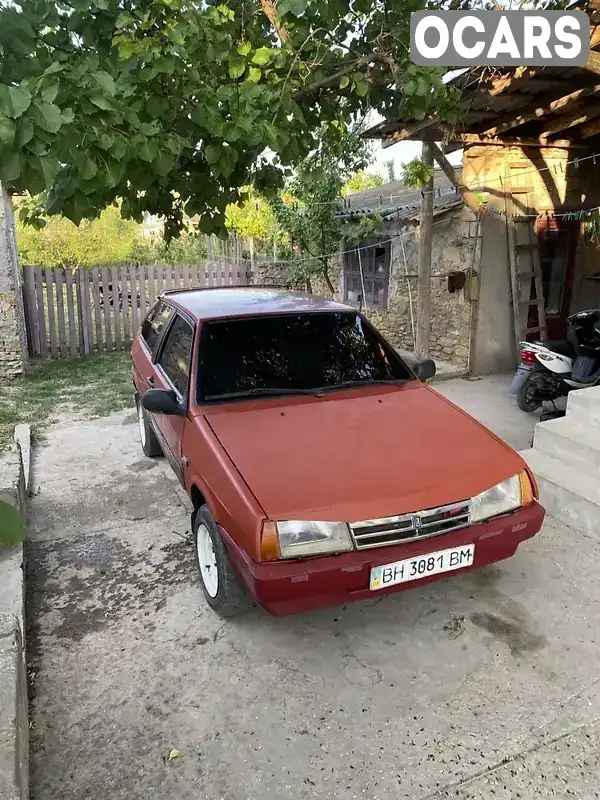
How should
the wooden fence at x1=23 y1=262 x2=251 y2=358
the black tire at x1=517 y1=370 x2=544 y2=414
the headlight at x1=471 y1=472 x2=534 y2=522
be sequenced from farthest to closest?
the wooden fence at x1=23 y1=262 x2=251 y2=358
the black tire at x1=517 y1=370 x2=544 y2=414
the headlight at x1=471 y1=472 x2=534 y2=522

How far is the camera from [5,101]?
1891mm

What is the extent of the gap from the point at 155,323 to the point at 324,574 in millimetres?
3308

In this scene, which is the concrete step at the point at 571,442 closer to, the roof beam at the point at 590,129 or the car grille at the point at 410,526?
the car grille at the point at 410,526

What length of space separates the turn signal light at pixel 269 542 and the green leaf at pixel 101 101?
1759mm

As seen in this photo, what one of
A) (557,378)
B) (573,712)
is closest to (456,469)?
(573,712)

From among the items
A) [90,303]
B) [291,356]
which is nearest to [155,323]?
[291,356]

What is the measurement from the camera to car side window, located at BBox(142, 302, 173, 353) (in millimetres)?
5014

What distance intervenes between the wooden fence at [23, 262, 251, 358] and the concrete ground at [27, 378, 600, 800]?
6807 millimetres

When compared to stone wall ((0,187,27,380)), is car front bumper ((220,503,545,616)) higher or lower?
lower

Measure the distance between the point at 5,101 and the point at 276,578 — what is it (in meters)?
2.01

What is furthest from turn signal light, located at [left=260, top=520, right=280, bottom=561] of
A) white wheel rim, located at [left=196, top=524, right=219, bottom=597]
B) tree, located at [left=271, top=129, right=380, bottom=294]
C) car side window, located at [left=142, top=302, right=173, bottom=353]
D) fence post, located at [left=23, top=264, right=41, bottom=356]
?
fence post, located at [left=23, top=264, right=41, bottom=356]

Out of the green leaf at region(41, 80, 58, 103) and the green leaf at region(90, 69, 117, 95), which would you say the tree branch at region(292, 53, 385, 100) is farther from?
the green leaf at region(41, 80, 58, 103)

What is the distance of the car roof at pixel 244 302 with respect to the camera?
4.19 m

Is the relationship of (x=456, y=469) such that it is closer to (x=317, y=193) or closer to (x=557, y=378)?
(x=557, y=378)
